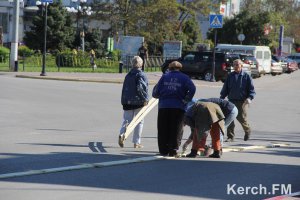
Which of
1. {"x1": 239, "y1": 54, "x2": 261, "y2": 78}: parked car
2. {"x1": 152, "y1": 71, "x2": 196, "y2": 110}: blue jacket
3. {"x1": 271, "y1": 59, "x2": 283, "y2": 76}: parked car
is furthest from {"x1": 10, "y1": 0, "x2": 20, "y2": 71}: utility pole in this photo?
{"x1": 152, "y1": 71, "x2": 196, "y2": 110}: blue jacket

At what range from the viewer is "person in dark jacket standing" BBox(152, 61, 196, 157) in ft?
39.7

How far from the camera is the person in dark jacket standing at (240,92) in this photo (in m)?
15.0

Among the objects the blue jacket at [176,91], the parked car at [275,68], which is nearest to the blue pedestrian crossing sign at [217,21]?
the parked car at [275,68]

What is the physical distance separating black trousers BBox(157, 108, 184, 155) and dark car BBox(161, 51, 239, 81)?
26640 millimetres

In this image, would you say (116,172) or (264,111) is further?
(264,111)

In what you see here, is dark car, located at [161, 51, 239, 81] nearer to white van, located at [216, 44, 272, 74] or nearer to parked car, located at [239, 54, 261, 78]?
parked car, located at [239, 54, 261, 78]

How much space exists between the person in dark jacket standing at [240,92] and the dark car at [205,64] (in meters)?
23.5

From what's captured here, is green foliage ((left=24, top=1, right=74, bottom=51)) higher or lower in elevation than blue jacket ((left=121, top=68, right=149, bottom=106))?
higher

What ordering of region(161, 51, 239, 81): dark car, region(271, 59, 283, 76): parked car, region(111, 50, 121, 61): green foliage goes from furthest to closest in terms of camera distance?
region(271, 59, 283, 76): parked car < region(111, 50, 121, 61): green foliage < region(161, 51, 239, 81): dark car

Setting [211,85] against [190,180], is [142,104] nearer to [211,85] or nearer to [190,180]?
[190,180]

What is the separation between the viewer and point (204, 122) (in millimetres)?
11914

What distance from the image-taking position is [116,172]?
10.4m

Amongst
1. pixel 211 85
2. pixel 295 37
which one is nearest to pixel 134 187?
pixel 211 85

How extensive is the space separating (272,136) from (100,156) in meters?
5.84
